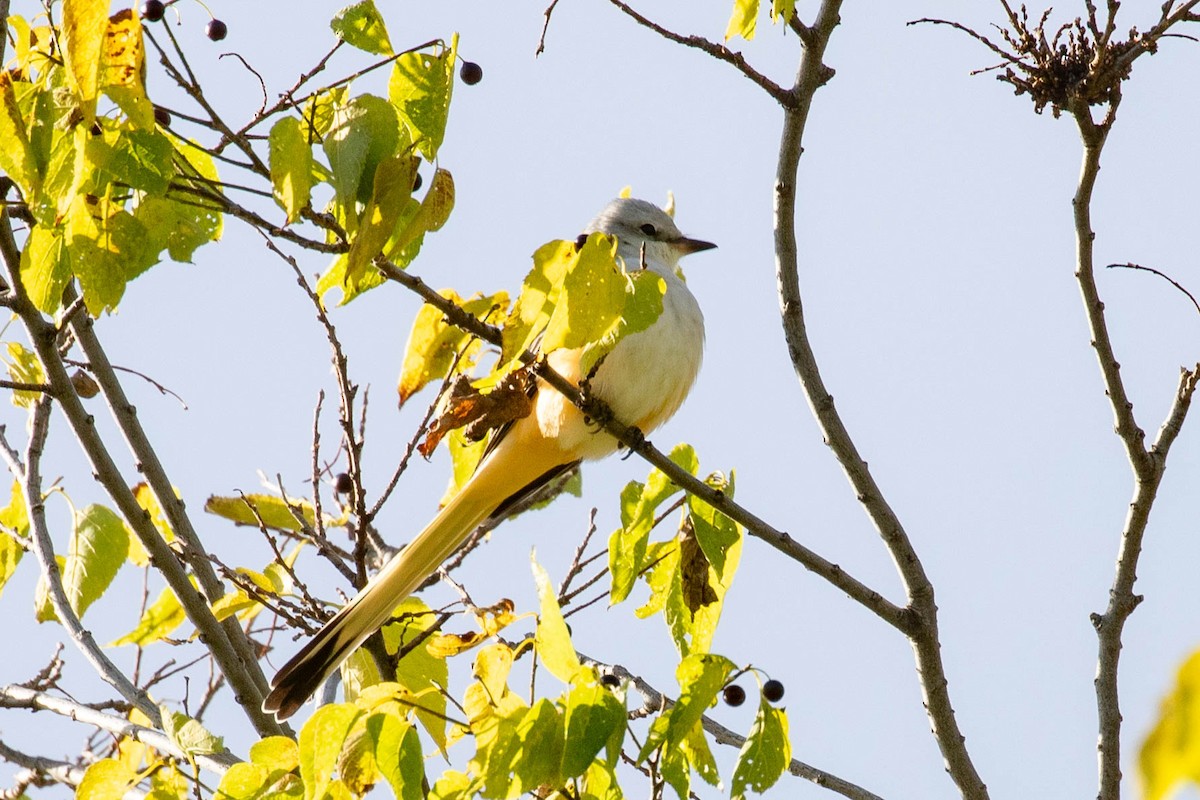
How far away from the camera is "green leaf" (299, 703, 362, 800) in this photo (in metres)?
2.27

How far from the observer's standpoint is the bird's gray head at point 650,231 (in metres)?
5.44

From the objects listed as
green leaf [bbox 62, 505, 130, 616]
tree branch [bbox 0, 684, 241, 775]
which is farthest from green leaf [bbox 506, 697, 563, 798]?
green leaf [bbox 62, 505, 130, 616]

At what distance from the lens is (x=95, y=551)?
3.50 meters

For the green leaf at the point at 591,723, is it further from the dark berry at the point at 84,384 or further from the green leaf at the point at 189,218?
the dark berry at the point at 84,384

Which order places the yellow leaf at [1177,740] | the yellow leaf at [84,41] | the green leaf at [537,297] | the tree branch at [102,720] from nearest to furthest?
the yellow leaf at [1177,740], the yellow leaf at [84,41], the green leaf at [537,297], the tree branch at [102,720]

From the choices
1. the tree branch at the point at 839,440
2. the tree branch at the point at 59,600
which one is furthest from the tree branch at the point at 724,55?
the tree branch at the point at 59,600

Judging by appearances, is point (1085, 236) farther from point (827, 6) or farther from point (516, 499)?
point (516, 499)

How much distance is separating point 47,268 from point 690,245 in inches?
127

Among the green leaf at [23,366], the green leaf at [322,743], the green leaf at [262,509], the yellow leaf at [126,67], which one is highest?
the green leaf at [23,366]

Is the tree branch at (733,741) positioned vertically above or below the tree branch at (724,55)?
below

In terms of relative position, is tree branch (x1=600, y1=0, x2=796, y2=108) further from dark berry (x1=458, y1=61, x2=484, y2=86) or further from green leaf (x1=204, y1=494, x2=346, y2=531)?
green leaf (x1=204, y1=494, x2=346, y2=531)

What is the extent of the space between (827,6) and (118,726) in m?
2.82

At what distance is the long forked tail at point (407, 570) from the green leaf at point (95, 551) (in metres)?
0.54

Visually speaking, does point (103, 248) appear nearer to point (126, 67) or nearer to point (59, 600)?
point (126, 67)
